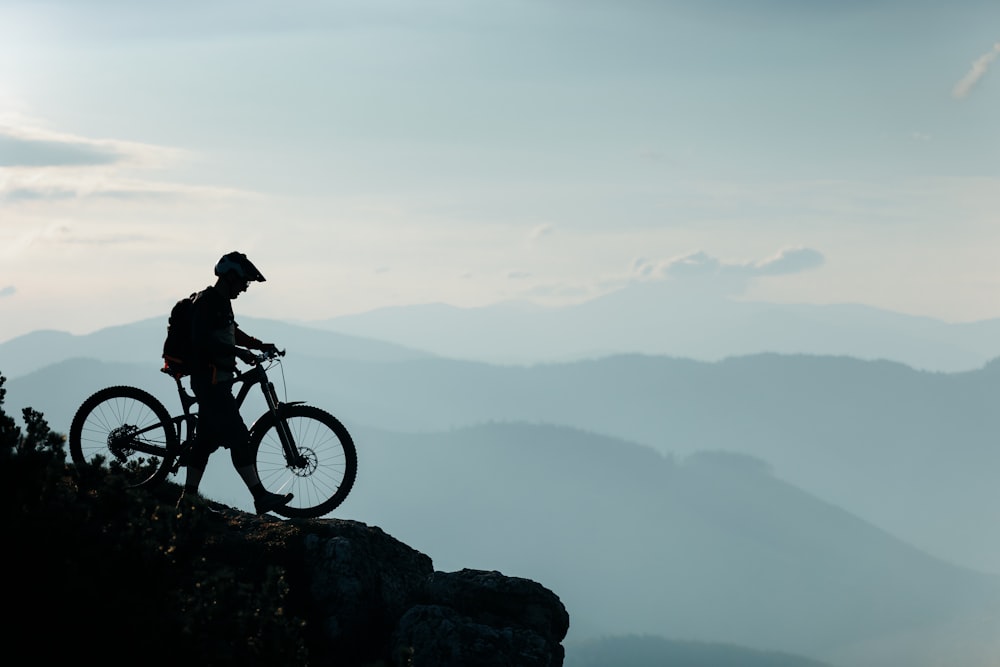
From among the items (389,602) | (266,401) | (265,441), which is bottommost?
(389,602)

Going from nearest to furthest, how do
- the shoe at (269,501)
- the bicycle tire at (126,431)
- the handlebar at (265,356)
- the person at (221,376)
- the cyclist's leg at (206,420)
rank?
the person at (221,376)
the cyclist's leg at (206,420)
the shoe at (269,501)
the handlebar at (265,356)
the bicycle tire at (126,431)

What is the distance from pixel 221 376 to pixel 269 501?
6.01 ft

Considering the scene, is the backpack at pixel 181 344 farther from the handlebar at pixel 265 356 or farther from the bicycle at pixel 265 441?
the handlebar at pixel 265 356

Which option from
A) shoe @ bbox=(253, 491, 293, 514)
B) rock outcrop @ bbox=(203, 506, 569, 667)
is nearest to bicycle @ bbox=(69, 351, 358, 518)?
shoe @ bbox=(253, 491, 293, 514)

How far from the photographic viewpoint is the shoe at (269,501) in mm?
11859

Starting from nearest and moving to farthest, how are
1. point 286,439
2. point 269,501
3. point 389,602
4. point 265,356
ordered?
point 389,602
point 269,501
point 286,439
point 265,356

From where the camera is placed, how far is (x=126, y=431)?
12.5 m

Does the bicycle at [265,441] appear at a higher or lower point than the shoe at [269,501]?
higher

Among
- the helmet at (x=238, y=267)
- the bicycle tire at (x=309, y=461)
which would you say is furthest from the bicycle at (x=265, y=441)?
the helmet at (x=238, y=267)

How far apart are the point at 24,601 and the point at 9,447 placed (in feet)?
7.34

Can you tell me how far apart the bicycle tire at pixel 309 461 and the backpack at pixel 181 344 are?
1.25 meters

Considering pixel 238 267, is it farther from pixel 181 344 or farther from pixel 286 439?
pixel 286 439

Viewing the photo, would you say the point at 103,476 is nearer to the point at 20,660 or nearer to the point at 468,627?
the point at 20,660

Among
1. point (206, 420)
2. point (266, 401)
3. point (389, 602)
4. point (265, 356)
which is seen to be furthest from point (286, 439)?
point (389, 602)
